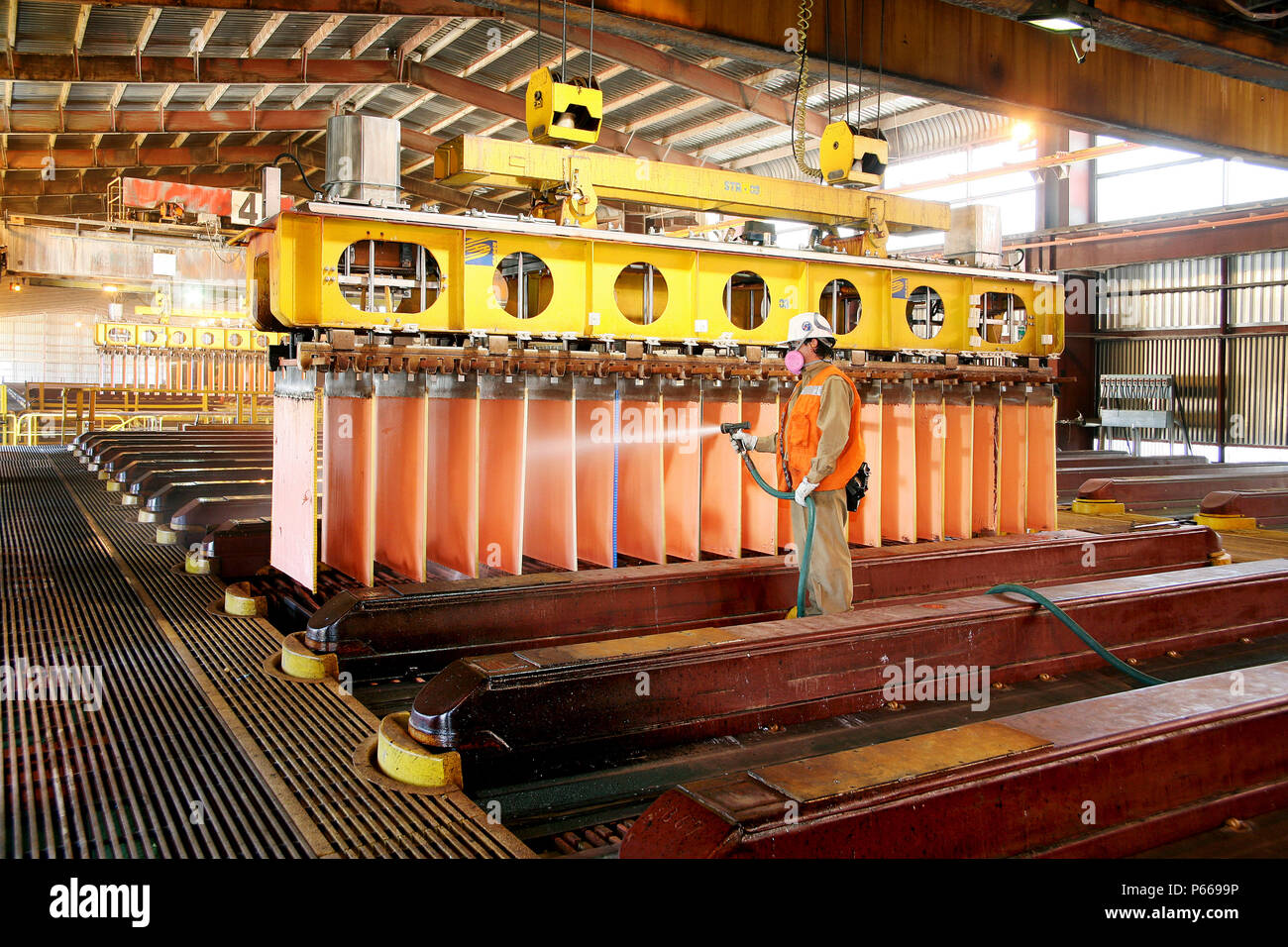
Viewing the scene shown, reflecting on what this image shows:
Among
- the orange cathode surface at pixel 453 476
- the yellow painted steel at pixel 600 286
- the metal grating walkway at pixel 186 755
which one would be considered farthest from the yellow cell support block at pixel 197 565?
the yellow painted steel at pixel 600 286

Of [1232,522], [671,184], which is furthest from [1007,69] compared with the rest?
[1232,522]

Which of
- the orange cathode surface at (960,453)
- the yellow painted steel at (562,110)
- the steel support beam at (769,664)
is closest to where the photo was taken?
the steel support beam at (769,664)

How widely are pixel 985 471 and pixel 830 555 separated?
294 centimetres

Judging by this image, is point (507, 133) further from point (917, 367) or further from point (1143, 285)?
point (917, 367)

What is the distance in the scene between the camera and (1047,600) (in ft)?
15.3

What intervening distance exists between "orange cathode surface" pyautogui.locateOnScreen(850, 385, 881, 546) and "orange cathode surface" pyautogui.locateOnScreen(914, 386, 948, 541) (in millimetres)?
457

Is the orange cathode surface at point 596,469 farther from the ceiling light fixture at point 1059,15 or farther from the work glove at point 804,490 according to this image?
the ceiling light fixture at point 1059,15

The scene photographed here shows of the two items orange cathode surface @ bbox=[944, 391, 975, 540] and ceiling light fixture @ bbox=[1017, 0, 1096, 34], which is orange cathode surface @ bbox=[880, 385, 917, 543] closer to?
orange cathode surface @ bbox=[944, 391, 975, 540]

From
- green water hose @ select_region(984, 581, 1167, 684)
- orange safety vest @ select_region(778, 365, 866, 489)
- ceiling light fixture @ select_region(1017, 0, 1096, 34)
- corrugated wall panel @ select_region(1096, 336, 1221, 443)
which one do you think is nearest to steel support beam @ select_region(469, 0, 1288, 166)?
ceiling light fixture @ select_region(1017, 0, 1096, 34)

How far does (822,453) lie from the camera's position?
15.9ft

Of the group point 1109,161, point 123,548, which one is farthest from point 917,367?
point 1109,161

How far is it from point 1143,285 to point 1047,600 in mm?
13424

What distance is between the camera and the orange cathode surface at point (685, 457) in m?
6.06

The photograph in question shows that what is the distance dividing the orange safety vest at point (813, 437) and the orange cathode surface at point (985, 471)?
2.66 metres
